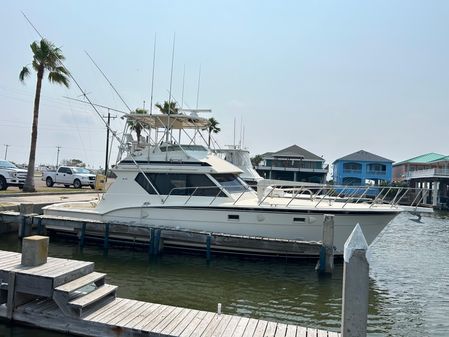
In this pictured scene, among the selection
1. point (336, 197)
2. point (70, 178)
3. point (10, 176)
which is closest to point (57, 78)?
point (10, 176)

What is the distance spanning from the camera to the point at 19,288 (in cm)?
609

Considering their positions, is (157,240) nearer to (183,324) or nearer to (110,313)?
(110,313)

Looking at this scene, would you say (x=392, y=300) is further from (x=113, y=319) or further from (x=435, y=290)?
(x=113, y=319)

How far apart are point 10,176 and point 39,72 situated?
20.6ft

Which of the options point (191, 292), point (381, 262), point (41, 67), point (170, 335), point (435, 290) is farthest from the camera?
point (41, 67)

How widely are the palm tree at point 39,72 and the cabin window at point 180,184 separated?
12759 millimetres

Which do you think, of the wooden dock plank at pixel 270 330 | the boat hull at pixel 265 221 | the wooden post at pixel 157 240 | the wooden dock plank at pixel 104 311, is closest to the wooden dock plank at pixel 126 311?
the wooden dock plank at pixel 104 311

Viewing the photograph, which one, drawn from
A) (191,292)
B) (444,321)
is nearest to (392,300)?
(444,321)

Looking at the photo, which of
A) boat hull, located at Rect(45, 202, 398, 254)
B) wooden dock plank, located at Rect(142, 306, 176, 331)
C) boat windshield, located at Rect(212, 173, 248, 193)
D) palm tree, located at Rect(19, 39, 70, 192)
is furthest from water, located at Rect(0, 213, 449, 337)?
palm tree, located at Rect(19, 39, 70, 192)

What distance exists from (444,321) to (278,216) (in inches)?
194

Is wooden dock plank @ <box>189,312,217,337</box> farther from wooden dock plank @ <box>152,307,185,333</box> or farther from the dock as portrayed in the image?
wooden dock plank @ <box>152,307,185,333</box>

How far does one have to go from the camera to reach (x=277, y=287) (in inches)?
380

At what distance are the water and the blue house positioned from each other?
50791 millimetres

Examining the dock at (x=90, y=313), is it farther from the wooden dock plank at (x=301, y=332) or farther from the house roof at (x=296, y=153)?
the house roof at (x=296, y=153)
